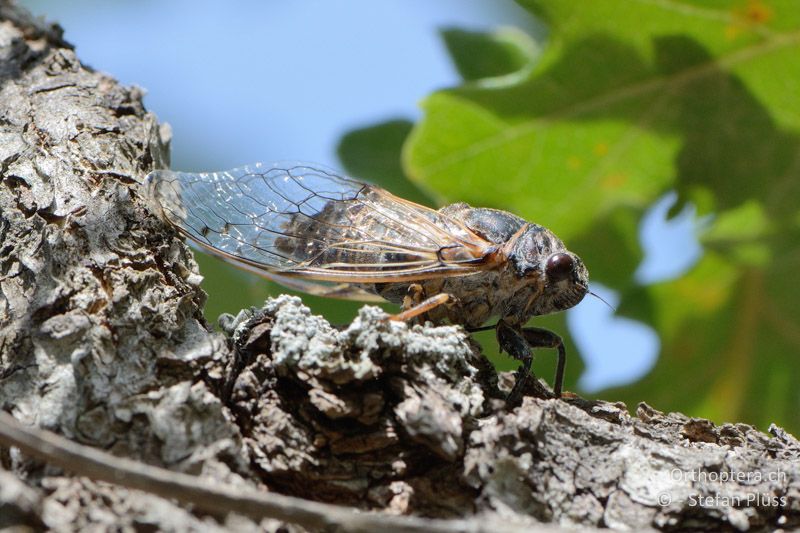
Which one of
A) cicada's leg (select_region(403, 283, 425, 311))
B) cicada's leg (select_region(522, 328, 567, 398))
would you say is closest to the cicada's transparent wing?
cicada's leg (select_region(403, 283, 425, 311))

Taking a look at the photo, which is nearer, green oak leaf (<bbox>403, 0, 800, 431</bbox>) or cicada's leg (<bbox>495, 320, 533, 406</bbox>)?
cicada's leg (<bbox>495, 320, 533, 406</bbox>)

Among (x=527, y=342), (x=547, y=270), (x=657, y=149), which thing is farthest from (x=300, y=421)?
(x=657, y=149)

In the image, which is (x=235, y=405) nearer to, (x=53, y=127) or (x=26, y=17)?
(x=53, y=127)

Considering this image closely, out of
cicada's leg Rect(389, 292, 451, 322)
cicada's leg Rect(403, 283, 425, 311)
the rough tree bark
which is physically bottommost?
the rough tree bark

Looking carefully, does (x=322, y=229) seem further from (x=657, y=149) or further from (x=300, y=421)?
(x=657, y=149)

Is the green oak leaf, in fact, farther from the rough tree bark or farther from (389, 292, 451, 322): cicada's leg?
the rough tree bark
